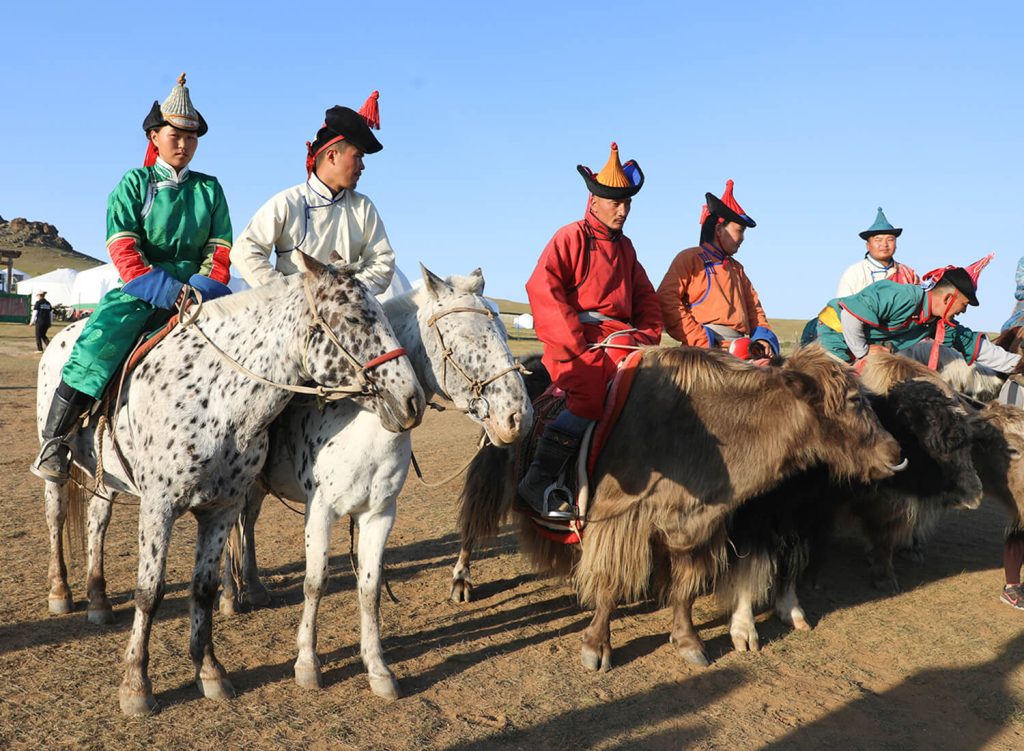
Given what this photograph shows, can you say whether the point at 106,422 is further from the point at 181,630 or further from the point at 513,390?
the point at 513,390

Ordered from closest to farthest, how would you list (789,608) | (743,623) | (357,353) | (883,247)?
(357,353) → (743,623) → (789,608) → (883,247)

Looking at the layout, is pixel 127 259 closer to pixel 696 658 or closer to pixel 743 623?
pixel 696 658

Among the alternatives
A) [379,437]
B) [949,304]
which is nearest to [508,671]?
[379,437]

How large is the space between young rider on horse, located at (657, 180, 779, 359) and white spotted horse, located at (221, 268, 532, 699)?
2331 millimetres

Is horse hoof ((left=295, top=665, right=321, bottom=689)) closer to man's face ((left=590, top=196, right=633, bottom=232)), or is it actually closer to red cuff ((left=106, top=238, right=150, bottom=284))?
red cuff ((left=106, top=238, right=150, bottom=284))

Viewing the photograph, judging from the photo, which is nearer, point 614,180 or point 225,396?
point 225,396

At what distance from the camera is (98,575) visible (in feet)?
14.4

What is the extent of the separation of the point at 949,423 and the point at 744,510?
1.76 metres

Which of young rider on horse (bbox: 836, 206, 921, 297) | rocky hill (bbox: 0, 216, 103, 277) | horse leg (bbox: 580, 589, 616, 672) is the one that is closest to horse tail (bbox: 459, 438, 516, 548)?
horse leg (bbox: 580, 589, 616, 672)

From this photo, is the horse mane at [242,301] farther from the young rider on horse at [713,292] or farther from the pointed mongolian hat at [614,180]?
the young rider on horse at [713,292]

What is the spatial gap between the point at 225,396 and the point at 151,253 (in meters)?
1.31

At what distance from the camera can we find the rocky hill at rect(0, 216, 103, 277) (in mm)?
75812

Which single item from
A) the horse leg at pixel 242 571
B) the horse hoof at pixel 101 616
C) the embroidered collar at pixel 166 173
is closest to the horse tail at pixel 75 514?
the horse hoof at pixel 101 616

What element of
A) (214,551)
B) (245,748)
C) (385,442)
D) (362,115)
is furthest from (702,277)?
(245,748)
